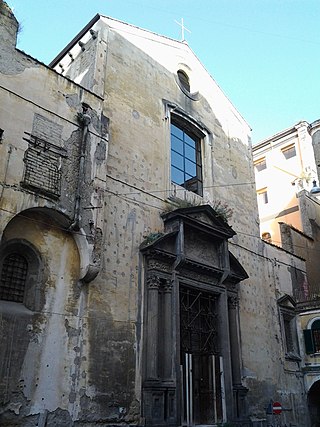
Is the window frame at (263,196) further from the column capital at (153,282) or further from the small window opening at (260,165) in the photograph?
the column capital at (153,282)

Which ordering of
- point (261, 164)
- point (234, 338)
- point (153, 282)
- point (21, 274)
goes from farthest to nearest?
point (261, 164)
point (234, 338)
point (153, 282)
point (21, 274)

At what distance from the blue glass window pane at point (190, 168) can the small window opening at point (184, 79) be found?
9.66 ft

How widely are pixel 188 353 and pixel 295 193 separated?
1460cm

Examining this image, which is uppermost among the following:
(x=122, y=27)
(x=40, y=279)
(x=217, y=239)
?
(x=122, y=27)

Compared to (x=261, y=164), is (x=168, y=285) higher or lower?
lower

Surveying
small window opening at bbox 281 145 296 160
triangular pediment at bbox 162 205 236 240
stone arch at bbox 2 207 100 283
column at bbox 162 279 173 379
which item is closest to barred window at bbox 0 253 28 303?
stone arch at bbox 2 207 100 283

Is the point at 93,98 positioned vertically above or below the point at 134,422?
above

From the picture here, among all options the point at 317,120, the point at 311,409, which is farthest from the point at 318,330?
the point at 317,120

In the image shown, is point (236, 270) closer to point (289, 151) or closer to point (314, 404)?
point (314, 404)

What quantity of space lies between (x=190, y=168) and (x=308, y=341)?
24.2ft

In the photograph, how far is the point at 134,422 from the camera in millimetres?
9234

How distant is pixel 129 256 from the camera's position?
34.5 feet

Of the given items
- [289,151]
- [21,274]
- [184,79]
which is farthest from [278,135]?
[21,274]

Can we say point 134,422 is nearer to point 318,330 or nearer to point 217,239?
point 217,239
